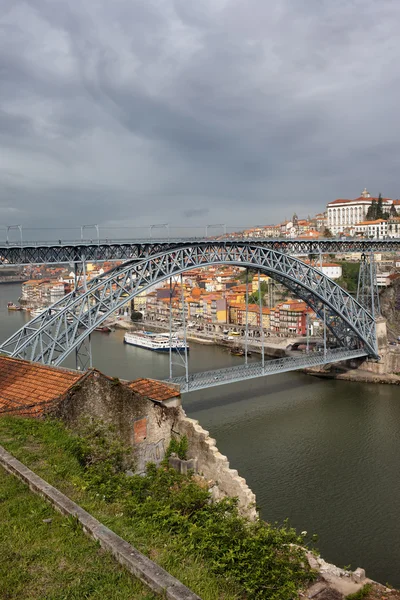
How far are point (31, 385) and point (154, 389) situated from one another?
1.89 meters

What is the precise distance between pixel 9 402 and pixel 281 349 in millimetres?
22753

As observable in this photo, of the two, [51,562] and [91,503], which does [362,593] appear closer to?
[91,503]

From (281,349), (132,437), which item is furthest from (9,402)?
(281,349)

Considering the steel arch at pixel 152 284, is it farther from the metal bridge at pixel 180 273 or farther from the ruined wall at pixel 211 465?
the ruined wall at pixel 211 465

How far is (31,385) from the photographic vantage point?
23.2 ft

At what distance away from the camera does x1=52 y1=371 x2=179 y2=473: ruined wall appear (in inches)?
252

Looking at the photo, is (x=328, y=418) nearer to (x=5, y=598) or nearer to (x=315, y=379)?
(x=315, y=379)

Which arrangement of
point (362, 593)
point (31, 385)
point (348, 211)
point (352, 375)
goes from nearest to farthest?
1. point (362, 593)
2. point (31, 385)
3. point (352, 375)
4. point (348, 211)

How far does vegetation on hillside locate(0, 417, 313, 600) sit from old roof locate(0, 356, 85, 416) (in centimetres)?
36

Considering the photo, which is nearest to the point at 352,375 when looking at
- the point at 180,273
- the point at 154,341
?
the point at 180,273

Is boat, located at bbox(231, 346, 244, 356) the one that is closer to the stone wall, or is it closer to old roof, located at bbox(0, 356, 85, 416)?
the stone wall

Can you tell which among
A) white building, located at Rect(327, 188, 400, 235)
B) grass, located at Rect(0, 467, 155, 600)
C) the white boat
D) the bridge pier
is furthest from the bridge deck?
white building, located at Rect(327, 188, 400, 235)

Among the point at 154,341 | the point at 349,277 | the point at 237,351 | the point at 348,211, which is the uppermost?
the point at 348,211

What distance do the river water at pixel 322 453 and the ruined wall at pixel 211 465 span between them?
8.25ft
